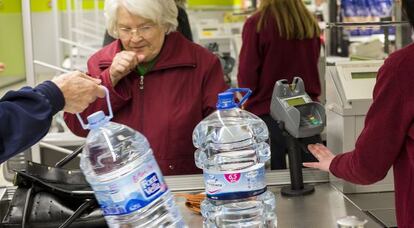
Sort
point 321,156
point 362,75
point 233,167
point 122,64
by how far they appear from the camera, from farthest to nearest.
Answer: point 362,75 < point 122,64 < point 321,156 < point 233,167

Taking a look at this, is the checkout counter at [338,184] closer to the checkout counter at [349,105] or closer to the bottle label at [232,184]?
the checkout counter at [349,105]

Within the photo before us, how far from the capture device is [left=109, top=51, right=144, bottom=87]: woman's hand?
2.35 meters

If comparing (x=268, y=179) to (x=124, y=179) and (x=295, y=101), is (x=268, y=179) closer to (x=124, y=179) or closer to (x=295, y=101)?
(x=295, y=101)

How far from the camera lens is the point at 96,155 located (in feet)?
5.93

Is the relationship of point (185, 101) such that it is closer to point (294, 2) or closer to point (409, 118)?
point (409, 118)

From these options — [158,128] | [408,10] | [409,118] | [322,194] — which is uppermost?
[408,10]

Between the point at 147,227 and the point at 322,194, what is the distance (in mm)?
789

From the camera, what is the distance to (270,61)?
4266 millimetres

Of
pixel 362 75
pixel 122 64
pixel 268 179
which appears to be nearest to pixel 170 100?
pixel 122 64

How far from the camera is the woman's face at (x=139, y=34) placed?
2.41 metres

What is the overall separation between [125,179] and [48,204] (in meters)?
0.62

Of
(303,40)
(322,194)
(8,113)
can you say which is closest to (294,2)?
(303,40)

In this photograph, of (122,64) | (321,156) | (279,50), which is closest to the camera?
(321,156)

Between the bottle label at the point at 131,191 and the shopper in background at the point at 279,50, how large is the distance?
272 centimetres
